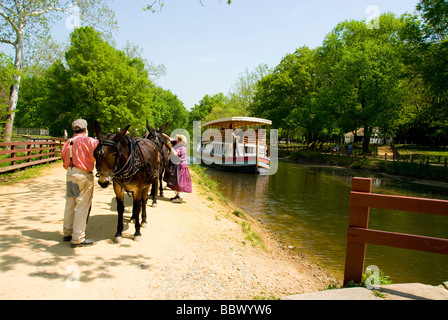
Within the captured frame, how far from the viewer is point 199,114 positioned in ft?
358

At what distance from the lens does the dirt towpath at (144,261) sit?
3.98 meters

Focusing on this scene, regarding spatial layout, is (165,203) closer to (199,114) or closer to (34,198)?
(34,198)

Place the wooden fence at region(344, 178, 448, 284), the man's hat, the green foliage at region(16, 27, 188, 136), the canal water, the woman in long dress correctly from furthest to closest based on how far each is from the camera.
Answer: the green foliage at region(16, 27, 188, 136), the woman in long dress, the canal water, the man's hat, the wooden fence at region(344, 178, 448, 284)

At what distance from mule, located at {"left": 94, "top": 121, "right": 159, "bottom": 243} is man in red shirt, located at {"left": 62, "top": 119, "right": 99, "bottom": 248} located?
0.69 ft

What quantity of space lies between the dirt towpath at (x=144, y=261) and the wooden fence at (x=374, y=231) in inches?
44.5

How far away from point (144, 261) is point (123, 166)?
169cm

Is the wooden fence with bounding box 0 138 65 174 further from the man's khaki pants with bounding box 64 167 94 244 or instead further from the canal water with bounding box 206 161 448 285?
the canal water with bounding box 206 161 448 285

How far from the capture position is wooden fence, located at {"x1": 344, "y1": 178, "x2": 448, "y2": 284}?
12.2 feet

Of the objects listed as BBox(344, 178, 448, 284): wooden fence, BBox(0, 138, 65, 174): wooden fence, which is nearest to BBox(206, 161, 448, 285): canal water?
BBox(344, 178, 448, 284): wooden fence

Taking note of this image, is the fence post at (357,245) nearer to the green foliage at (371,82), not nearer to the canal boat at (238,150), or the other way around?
the canal boat at (238,150)

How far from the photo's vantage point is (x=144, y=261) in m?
4.96

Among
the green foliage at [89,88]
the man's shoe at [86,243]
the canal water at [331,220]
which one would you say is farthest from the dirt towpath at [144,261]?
the green foliage at [89,88]

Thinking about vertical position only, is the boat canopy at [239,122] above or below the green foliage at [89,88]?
below
